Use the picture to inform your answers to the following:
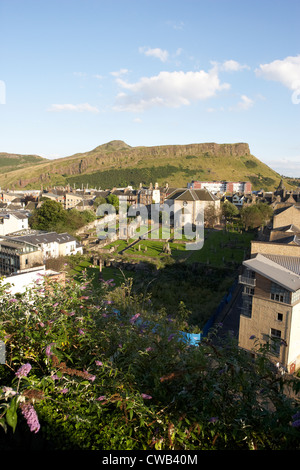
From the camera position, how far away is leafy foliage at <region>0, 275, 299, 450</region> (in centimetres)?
305

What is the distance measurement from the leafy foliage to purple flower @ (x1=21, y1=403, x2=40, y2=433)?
13mm

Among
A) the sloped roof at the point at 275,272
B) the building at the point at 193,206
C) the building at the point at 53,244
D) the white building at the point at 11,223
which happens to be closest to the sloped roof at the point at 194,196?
the building at the point at 193,206

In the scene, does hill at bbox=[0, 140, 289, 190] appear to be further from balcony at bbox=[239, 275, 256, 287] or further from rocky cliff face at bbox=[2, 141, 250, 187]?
balcony at bbox=[239, 275, 256, 287]

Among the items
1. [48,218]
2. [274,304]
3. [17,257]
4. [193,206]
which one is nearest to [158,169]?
[193,206]

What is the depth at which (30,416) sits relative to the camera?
283cm

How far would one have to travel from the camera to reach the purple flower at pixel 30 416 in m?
2.81

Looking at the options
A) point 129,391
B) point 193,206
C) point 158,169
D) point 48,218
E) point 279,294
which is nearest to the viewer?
point 129,391

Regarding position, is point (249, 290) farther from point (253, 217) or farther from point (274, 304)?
point (253, 217)

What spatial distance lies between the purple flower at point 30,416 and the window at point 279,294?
12.2m

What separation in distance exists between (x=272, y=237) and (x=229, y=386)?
68.8 ft

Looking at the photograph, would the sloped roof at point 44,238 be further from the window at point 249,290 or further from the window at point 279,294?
the window at point 279,294

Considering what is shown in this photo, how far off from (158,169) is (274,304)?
119243 millimetres
